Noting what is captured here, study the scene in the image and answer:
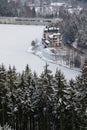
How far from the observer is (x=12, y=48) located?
2438cm

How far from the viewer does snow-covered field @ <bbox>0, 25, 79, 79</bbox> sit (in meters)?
18.9


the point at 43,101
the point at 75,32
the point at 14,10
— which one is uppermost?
the point at 43,101

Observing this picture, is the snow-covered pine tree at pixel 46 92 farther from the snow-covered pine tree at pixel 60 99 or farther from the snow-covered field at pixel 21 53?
the snow-covered field at pixel 21 53

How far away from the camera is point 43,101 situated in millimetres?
7875

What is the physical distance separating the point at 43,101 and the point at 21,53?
50.2 feet

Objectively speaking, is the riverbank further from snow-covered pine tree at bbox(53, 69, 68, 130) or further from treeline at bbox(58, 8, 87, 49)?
snow-covered pine tree at bbox(53, 69, 68, 130)

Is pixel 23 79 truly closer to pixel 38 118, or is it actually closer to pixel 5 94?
pixel 5 94

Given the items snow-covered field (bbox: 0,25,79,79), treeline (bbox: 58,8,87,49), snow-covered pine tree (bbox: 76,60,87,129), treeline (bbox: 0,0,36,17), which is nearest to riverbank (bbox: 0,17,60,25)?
treeline (bbox: 0,0,36,17)

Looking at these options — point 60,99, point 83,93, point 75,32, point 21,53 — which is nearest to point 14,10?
point 75,32

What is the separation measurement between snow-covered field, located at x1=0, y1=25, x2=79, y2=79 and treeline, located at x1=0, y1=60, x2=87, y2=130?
27.8 ft

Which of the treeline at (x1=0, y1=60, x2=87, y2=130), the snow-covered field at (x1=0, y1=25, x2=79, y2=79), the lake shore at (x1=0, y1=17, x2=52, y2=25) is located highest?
the treeline at (x1=0, y1=60, x2=87, y2=130)

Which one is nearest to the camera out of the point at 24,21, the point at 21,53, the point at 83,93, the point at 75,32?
the point at 83,93

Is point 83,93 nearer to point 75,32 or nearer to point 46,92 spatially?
point 46,92

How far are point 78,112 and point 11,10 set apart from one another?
36.3m
